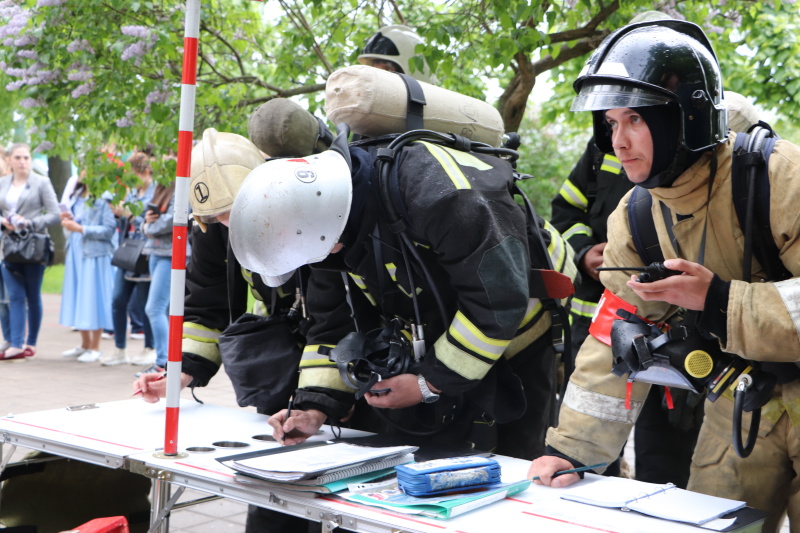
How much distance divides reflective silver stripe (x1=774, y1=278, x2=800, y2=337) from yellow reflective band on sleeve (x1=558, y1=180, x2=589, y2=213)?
2062 millimetres

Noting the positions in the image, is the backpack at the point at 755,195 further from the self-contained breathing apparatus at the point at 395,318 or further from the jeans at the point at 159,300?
the jeans at the point at 159,300

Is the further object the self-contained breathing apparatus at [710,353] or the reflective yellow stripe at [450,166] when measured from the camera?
the reflective yellow stripe at [450,166]

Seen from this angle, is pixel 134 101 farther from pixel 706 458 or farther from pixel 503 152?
pixel 706 458

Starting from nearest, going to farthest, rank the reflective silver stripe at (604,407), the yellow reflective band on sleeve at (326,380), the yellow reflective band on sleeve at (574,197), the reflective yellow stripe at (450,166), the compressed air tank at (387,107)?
the reflective silver stripe at (604,407), the reflective yellow stripe at (450,166), the compressed air tank at (387,107), the yellow reflective band on sleeve at (326,380), the yellow reflective band on sleeve at (574,197)

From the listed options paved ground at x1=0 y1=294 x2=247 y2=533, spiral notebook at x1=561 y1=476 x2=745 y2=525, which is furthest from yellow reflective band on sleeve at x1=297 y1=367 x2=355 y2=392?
paved ground at x1=0 y1=294 x2=247 y2=533

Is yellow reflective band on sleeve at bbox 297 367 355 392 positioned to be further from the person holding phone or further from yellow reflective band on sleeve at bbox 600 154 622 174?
the person holding phone

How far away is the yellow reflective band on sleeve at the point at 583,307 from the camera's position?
12.5ft

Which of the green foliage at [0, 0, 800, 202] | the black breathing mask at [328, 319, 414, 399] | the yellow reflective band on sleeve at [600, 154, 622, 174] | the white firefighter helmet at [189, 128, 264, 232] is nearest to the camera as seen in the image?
the black breathing mask at [328, 319, 414, 399]

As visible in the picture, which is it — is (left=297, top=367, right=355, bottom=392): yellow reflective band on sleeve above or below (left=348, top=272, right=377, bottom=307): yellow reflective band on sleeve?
below

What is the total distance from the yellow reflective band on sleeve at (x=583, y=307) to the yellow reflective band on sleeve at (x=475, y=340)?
1365mm

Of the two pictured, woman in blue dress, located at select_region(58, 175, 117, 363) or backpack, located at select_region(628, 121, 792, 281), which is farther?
woman in blue dress, located at select_region(58, 175, 117, 363)

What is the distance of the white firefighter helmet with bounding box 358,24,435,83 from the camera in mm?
4270

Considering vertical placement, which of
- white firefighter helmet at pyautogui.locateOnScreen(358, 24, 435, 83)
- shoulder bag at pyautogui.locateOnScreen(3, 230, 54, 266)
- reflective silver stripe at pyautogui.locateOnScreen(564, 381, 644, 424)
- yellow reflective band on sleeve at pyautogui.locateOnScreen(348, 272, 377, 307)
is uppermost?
white firefighter helmet at pyautogui.locateOnScreen(358, 24, 435, 83)

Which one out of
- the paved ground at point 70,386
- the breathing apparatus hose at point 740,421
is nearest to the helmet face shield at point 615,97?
the breathing apparatus hose at point 740,421
